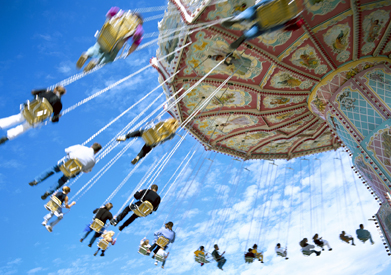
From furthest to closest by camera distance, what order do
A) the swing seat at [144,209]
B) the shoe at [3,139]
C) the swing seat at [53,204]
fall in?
the swing seat at [53,204]
the swing seat at [144,209]
the shoe at [3,139]

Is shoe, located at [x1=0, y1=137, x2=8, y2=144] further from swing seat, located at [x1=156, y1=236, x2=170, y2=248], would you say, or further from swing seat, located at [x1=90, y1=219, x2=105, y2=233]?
swing seat, located at [x1=156, y1=236, x2=170, y2=248]

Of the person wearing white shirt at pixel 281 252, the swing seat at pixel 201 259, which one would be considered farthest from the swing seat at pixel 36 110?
the person wearing white shirt at pixel 281 252

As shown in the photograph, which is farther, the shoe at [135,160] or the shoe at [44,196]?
the shoe at [135,160]

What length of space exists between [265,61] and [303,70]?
126 cm

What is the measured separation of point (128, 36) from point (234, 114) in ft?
16.3

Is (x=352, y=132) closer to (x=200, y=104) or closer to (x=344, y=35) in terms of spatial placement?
(x=344, y=35)

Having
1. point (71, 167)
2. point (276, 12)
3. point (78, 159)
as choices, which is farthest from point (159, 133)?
point (276, 12)

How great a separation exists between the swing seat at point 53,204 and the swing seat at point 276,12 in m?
5.86

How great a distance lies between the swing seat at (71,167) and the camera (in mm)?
5988

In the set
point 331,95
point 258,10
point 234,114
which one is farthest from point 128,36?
point 331,95

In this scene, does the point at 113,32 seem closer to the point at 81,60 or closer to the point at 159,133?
the point at 81,60

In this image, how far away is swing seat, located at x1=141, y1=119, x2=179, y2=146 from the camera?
284 inches

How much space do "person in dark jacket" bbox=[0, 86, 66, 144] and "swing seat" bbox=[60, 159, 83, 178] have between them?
0.87 metres

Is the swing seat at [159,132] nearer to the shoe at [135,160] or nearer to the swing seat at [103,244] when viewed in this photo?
the shoe at [135,160]
